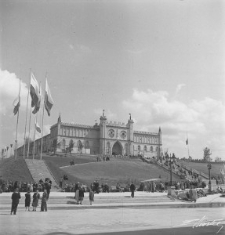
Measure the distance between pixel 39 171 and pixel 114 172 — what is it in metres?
16.9

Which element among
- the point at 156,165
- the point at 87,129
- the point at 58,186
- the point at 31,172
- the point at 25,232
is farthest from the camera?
the point at 87,129

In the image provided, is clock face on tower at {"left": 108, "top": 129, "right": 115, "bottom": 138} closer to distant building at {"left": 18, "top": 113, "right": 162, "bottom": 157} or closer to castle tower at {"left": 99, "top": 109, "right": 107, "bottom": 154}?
distant building at {"left": 18, "top": 113, "right": 162, "bottom": 157}

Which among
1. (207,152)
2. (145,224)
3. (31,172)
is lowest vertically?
(145,224)

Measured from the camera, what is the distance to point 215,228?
11500 mm

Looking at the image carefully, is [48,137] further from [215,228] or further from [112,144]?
[215,228]

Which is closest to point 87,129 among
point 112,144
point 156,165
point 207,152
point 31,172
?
point 112,144

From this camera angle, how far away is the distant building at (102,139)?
8919cm

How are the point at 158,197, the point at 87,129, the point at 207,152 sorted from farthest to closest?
the point at 207,152 → the point at 87,129 → the point at 158,197

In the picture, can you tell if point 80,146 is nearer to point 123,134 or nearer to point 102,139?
point 102,139

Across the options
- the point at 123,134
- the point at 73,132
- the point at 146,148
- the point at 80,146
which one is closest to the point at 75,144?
the point at 80,146

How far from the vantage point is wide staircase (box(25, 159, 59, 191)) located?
31.2 meters

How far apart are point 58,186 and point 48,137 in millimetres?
69329

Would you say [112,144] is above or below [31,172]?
above

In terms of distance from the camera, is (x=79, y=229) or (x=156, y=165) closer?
(x=79, y=229)
